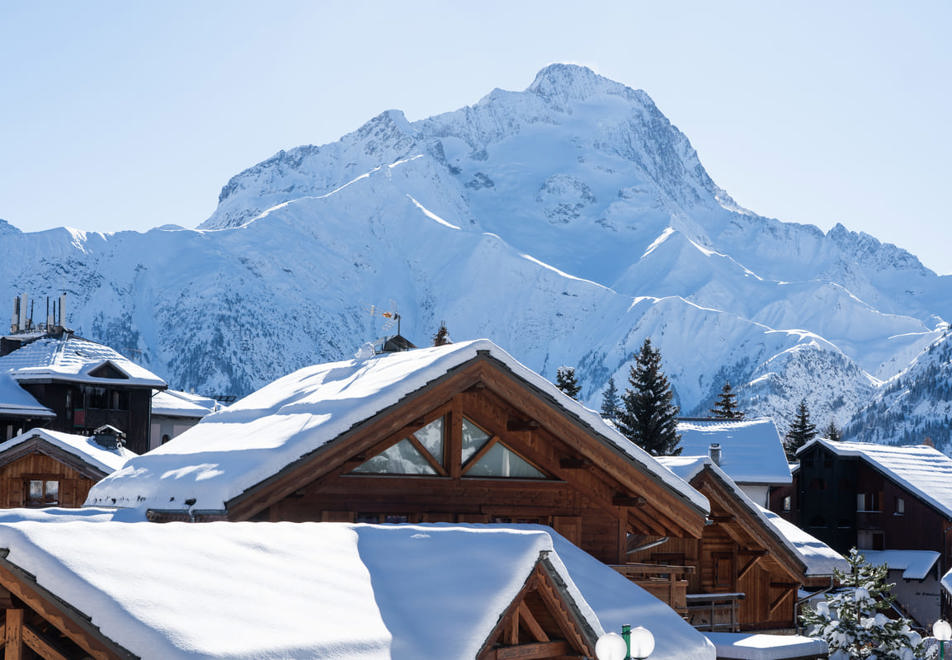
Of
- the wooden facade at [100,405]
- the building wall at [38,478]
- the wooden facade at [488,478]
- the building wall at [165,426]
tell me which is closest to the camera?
the wooden facade at [488,478]

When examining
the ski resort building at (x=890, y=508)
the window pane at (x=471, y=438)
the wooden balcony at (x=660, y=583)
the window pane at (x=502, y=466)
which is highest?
the window pane at (x=471, y=438)

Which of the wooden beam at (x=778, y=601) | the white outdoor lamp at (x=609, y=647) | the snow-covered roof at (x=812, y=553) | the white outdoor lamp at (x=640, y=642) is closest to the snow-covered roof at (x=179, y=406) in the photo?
the snow-covered roof at (x=812, y=553)

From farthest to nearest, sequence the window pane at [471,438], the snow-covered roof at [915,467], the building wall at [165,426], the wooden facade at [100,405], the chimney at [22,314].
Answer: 1. the chimney at [22,314]
2. the building wall at [165,426]
3. the snow-covered roof at [915,467]
4. the wooden facade at [100,405]
5. the window pane at [471,438]

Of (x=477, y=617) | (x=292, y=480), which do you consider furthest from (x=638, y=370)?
(x=477, y=617)

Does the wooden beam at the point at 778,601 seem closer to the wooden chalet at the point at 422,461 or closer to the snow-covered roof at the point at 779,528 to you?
the snow-covered roof at the point at 779,528

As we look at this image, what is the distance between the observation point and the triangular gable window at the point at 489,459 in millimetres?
16953

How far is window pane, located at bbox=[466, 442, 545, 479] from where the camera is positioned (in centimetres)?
1706

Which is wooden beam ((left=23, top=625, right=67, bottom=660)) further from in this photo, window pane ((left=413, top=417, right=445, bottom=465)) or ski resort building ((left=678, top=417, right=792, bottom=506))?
ski resort building ((left=678, top=417, right=792, bottom=506))

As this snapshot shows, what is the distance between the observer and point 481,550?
35.0ft

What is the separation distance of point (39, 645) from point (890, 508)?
204 feet

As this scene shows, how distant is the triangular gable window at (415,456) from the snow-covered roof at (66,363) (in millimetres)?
45322

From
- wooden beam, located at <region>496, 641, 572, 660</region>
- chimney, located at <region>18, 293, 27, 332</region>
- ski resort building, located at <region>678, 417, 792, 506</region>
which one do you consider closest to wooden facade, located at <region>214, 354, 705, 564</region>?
wooden beam, located at <region>496, 641, 572, 660</region>

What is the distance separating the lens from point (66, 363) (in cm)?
5922

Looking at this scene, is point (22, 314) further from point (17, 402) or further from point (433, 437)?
point (433, 437)
